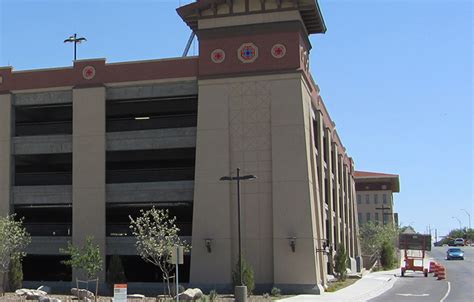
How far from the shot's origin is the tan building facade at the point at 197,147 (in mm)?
41719

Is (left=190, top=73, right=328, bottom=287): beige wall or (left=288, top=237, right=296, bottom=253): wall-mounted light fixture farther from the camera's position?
(left=190, top=73, right=328, bottom=287): beige wall

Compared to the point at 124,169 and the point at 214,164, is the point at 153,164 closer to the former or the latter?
the point at 124,169

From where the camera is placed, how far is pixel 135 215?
161 ft

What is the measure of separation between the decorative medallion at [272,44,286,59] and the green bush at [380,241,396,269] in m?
38.5

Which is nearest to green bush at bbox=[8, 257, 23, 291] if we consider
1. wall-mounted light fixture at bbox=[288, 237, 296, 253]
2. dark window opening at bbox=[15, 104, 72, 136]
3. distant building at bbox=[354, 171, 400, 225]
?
dark window opening at bbox=[15, 104, 72, 136]

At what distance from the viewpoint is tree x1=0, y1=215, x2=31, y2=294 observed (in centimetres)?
4044

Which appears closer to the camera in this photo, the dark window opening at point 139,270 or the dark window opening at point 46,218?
the dark window opening at point 46,218

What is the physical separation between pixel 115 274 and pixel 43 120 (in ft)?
53.9

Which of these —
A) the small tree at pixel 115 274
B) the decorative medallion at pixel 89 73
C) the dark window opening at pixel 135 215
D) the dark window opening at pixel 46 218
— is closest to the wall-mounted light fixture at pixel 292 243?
the dark window opening at pixel 135 215

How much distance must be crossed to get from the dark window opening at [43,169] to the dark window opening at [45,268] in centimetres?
571

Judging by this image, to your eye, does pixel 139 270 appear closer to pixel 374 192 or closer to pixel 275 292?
pixel 275 292

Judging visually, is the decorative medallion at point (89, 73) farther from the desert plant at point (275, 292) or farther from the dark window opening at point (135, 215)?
the desert plant at point (275, 292)

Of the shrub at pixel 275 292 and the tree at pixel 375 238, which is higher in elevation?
the tree at pixel 375 238

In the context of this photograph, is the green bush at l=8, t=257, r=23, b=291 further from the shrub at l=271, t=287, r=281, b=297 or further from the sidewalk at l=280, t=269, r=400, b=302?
the sidewalk at l=280, t=269, r=400, b=302
